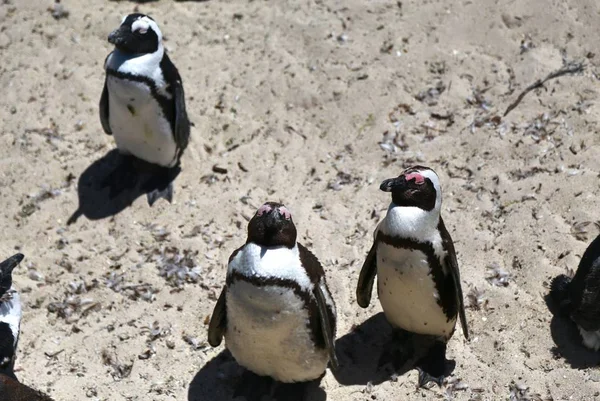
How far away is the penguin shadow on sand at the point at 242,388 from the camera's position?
185 inches

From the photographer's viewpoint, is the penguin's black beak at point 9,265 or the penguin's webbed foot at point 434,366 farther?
the penguin's black beak at point 9,265

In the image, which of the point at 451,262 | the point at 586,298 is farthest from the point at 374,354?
the point at 586,298

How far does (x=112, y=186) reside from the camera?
20.2 ft

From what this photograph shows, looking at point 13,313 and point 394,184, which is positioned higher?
point 394,184

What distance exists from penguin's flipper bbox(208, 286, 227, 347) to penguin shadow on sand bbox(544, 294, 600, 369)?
178 centimetres

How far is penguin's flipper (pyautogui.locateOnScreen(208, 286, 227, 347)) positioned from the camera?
176 inches

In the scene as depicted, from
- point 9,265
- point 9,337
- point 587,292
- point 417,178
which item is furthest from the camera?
point 9,265

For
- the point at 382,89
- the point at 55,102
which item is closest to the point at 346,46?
the point at 382,89

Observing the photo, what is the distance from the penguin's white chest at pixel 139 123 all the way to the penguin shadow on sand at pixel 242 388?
5.79ft

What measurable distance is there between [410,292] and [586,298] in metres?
0.95

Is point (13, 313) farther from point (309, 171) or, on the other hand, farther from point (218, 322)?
point (309, 171)

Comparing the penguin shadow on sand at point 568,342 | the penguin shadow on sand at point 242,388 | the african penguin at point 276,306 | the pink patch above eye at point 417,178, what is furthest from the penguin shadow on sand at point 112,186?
the penguin shadow on sand at point 568,342

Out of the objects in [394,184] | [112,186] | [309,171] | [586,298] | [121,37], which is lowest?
[112,186]

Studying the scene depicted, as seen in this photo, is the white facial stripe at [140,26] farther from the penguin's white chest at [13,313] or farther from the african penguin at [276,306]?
the african penguin at [276,306]
